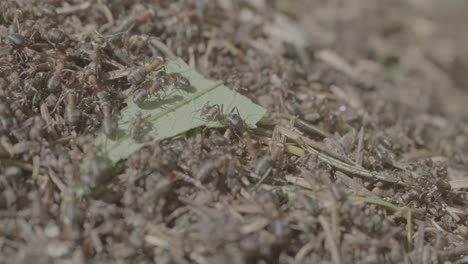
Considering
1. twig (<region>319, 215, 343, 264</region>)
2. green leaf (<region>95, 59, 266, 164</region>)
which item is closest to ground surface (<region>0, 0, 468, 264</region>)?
twig (<region>319, 215, 343, 264</region>)

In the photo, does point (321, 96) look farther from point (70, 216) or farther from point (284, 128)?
point (70, 216)

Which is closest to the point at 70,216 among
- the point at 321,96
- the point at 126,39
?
the point at 126,39

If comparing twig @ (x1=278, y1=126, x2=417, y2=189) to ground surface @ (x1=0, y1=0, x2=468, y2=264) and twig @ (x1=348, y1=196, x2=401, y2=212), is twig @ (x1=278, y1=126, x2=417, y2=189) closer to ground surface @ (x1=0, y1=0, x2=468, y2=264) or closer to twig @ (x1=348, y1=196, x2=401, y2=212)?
ground surface @ (x1=0, y1=0, x2=468, y2=264)

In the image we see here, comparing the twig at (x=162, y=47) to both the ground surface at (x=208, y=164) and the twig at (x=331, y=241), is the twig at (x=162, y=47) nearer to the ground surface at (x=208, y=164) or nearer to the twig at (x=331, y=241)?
the ground surface at (x=208, y=164)

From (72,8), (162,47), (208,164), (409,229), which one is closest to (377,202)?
(409,229)

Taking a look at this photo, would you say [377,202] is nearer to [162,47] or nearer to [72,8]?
[162,47]

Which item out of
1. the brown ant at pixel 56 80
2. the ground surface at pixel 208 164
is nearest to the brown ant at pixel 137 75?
the ground surface at pixel 208 164
